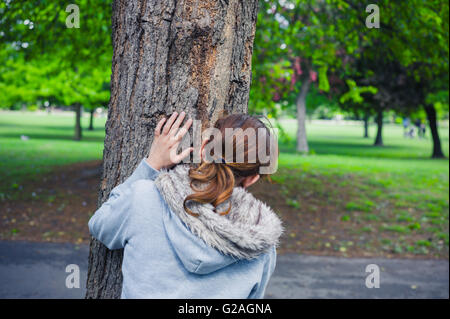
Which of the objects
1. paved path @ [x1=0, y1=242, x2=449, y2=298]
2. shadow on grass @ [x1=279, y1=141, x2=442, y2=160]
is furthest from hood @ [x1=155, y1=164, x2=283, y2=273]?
shadow on grass @ [x1=279, y1=141, x2=442, y2=160]

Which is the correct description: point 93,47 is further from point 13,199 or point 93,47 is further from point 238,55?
point 238,55

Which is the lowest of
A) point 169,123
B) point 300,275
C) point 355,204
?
A: point 300,275

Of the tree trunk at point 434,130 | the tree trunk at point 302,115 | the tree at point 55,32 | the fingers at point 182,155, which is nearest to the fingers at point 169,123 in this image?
the fingers at point 182,155

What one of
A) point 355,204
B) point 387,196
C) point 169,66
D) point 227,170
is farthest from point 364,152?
point 227,170

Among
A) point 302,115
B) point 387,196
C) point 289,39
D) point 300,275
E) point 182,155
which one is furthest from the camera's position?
point 302,115

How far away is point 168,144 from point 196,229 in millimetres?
539

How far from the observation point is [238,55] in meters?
2.34

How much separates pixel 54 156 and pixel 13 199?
22.9ft

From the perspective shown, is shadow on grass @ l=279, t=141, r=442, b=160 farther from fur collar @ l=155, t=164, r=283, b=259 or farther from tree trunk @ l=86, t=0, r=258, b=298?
fur collar @ l=155, t=164, r=283, b=259

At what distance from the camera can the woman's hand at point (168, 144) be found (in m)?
2.09

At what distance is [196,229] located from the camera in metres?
1.77

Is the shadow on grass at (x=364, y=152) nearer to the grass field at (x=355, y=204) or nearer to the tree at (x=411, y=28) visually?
the grass field at (x=355, y=204)

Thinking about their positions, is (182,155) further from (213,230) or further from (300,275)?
(300,275)
